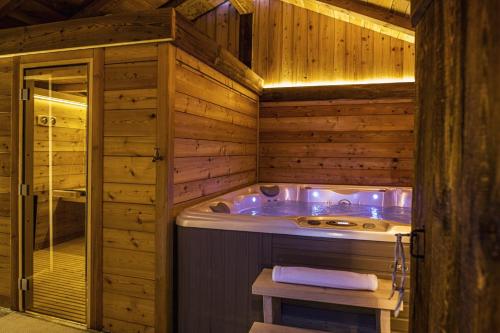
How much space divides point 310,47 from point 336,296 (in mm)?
3113

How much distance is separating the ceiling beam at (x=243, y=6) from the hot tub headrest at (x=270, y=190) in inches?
82.1

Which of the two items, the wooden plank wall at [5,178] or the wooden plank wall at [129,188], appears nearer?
the wooden plank wall at [129,188]

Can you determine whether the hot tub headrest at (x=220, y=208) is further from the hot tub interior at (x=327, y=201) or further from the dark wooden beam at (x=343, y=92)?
the dark wooden beam at (x=343, y=92)

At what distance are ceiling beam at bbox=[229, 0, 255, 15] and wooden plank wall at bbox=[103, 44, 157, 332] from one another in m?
2.29

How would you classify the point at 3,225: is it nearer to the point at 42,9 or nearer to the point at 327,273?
the point at 42,9

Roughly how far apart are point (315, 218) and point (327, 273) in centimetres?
44

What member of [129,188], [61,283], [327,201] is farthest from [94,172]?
[327,201]

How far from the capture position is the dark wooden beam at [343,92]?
3.62 m

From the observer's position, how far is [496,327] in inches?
19.8

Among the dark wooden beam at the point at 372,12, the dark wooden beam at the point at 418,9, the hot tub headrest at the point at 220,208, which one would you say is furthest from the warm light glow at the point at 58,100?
the dark wooden beam at the point at 418,9

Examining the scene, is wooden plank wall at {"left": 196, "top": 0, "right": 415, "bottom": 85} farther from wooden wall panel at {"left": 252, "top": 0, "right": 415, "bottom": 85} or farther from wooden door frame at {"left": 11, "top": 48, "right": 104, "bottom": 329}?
wooden door frame at {"left": 11, "top": 48, "right": 104, "bottom": 329}

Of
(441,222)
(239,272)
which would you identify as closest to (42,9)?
(239,272)

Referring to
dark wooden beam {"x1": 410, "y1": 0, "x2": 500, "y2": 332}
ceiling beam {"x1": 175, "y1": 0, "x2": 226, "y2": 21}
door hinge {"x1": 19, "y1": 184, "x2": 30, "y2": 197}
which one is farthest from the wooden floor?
ceiling beam {"x1": 175, "y1": 0, "x2": 226, "y2": 21}

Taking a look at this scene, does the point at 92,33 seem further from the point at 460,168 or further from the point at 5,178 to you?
the point at 460,168
